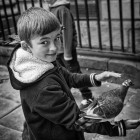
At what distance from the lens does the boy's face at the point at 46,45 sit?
1.60 metres

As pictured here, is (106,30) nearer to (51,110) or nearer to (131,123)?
(131,123)

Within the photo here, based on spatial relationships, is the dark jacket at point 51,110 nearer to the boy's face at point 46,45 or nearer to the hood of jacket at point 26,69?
the hood of jacket at point 26,69

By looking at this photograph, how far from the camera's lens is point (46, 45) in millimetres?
1603

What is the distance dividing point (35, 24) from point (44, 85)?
0.40 metres

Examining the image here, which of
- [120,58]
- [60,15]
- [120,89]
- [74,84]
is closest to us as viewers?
[120,89]

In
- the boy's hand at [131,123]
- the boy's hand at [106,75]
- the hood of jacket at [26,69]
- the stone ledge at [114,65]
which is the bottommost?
the stone ledge at [114,65]

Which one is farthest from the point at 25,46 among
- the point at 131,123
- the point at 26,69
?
the point at 131,123

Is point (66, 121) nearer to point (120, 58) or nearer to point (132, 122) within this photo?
point (132, 122)

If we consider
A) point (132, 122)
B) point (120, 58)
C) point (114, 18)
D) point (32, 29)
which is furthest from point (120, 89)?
point (114, 18)

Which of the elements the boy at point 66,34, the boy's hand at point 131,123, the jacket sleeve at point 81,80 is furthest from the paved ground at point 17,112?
the boy's hand at point 131,123

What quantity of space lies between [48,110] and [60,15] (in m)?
1.88

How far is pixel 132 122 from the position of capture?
1.63 meters

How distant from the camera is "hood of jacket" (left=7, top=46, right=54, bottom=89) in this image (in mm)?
1622

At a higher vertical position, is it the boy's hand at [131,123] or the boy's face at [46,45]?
the boy's face at [46,45]
